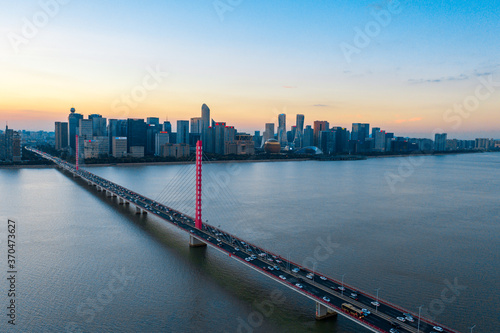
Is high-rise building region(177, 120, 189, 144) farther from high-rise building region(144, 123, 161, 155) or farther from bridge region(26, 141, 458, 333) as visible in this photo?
bridge region(26, 141, 458, 333)

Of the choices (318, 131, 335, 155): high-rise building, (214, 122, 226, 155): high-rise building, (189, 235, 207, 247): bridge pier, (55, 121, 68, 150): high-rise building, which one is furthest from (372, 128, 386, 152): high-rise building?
(189, 235, 207, 247): bridge pier

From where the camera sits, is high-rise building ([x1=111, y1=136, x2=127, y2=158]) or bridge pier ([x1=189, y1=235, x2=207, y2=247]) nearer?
bridge pier ([x1=189, y1=235, x2=207, y2=247])

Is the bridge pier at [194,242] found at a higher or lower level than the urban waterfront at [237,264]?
higher

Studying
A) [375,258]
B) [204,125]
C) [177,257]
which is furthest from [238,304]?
[204,125]

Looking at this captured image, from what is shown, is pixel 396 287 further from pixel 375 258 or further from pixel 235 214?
pixel 235 214

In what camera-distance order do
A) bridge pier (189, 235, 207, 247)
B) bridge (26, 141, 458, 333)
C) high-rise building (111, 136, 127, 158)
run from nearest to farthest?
bridge (26, 141, 458, 333)
bridge pier (189, 235, 207, 247)
high-rise building (111, 136, 127, 158)

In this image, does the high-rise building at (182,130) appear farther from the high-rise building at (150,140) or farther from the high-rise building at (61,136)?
the high-rise building at (61,136)

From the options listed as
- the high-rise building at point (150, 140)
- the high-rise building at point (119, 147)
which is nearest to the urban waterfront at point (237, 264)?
the high-rise building at point (119, 147)

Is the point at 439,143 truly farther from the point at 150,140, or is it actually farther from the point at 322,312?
the point at 322,312
